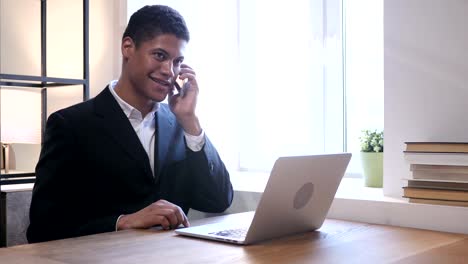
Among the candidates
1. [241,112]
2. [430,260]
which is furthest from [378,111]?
[430,260]

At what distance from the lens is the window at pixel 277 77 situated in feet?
7.90

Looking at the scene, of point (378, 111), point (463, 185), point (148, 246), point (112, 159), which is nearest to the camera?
point (148, 246)

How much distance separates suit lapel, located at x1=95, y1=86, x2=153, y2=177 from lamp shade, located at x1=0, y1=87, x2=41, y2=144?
2.01 ft

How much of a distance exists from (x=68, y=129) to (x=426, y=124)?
115 cm

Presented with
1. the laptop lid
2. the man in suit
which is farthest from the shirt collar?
the laptop lid

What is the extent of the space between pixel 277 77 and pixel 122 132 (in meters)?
1.07

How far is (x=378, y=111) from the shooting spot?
231 centimetres

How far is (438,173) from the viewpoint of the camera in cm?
157

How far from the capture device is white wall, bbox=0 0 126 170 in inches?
92.5

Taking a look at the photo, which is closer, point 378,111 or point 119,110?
point 119,110

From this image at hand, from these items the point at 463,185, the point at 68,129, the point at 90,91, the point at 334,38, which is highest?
the point at 334,38

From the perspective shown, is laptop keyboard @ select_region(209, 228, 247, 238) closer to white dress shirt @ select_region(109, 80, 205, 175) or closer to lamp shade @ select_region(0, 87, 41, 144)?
white dress shirt @ select_region(109, 80, 205, 175)

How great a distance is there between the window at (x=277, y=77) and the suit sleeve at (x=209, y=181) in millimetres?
682

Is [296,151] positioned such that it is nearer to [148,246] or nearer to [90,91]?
[90,91]
